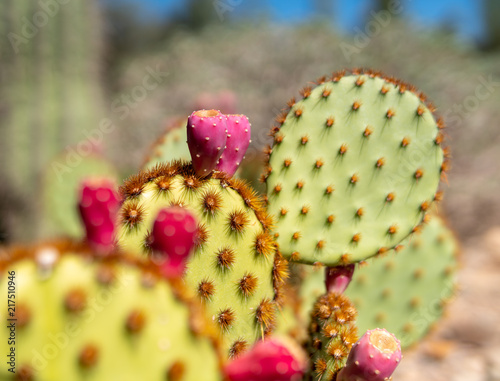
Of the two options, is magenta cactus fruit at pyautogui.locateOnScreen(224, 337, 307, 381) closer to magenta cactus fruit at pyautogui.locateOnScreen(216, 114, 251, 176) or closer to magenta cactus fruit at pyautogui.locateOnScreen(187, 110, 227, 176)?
magenta cactus fruit at pyautogui.locateOnScreen(187, 110, 227, 176)

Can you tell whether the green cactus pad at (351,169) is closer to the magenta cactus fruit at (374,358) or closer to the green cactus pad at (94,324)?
the magenta cactus fruit at (374,358)

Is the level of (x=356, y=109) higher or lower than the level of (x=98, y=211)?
lower

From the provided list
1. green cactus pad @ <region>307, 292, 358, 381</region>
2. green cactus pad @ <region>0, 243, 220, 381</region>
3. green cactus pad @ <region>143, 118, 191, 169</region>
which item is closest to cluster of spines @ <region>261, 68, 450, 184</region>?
green cactus pad @ <region>307, 292, 358, 381</region>

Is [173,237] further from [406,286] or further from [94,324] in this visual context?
[406,286]

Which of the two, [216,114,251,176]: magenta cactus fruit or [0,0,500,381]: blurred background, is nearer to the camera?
[216,114,251,176]: magenta cactus fruit

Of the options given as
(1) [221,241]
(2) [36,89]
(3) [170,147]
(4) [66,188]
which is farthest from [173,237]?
(2) [36,89]

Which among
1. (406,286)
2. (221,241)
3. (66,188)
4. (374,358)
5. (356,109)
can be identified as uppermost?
(356,109)
